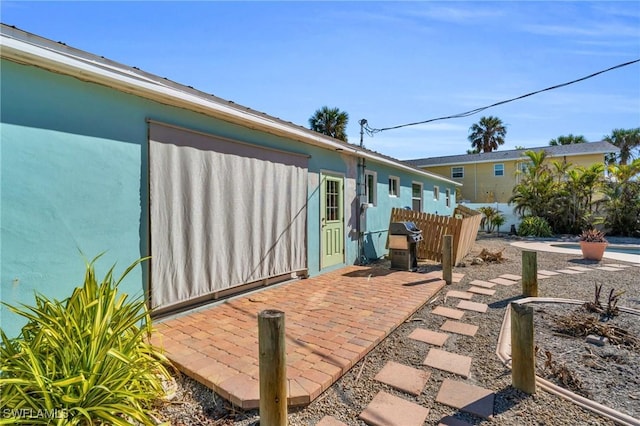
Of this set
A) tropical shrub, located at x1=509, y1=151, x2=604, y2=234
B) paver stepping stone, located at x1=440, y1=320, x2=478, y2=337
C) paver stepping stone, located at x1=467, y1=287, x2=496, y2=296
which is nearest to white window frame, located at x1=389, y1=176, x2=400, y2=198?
paver stepping stone, located at x1=467, y1=287, x2=496, y2=296

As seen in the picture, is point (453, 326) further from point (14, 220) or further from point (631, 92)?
point (631, 92)

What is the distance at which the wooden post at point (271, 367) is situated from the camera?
77.5 inches

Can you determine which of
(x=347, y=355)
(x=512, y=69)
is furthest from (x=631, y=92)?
(x=347, y=355)

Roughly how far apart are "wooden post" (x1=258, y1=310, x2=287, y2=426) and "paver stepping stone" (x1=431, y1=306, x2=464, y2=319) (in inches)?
124

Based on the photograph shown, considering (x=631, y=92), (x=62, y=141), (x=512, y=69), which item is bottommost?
(x=62, y=141)

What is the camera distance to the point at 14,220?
2.65 metres

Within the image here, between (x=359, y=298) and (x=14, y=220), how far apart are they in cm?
433

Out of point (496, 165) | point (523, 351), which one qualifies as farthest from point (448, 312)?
point (496, 165)

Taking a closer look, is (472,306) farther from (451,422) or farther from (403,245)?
(451,422)

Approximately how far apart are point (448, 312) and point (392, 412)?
2598 millimetres

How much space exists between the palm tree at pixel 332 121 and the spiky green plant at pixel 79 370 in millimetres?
18386

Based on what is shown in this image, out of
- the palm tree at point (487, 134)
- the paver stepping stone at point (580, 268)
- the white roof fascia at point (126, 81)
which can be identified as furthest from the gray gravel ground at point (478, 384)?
the palm tree at point (487, 134)

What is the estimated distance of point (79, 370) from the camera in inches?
78.4

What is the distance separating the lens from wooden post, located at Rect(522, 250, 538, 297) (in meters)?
5.13
